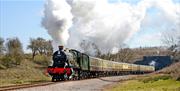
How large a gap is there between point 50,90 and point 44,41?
83633mm

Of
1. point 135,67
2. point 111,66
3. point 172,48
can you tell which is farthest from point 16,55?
point 172,48

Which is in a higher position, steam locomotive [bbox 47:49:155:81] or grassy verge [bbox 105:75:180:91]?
steam locomotive [bbox 47:49:155:81]

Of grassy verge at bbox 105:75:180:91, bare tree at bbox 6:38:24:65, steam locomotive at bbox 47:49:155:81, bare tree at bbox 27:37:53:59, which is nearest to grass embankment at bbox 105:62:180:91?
grassy verge at bbox 105:75:180:91

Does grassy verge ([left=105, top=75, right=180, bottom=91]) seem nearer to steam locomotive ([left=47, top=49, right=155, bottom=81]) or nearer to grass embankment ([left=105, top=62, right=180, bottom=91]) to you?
grass embankment ([left=105, top=62, right=180, bottom=91])

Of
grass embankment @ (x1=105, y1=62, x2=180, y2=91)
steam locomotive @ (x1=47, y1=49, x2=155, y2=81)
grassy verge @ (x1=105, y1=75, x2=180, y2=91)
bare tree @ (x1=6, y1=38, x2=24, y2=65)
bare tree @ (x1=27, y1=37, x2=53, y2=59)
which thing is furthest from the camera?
bare tree @ (x1=27, y1=37, x2=53, y2=59)

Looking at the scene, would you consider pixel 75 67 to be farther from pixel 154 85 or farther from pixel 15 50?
pixel 15 50

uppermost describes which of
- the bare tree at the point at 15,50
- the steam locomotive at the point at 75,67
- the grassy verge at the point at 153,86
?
the bare tree at the point at 15,50

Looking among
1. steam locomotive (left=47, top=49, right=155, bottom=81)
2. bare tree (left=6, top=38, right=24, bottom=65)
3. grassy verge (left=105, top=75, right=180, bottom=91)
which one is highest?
bare tree (left=6, top=38, right=24, bottom=65)

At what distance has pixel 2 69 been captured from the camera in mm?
67062

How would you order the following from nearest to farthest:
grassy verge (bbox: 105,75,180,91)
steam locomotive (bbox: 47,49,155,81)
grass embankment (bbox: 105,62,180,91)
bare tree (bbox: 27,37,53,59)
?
grassy verge (bbox: 105,75,180,91), grass embankment (bbox: 105,62,180,91), steam locomotive (bbox: 47,49,155,81), bare tree (bbox: 27,37,53,59)

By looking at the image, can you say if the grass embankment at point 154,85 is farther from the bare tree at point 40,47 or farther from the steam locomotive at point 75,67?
the bare tree at point 40,47

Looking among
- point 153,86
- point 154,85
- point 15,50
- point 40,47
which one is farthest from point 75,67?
point 40,47

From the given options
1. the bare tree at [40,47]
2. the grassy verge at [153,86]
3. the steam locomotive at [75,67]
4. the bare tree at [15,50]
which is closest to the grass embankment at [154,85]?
the grassy verge at [153,86]

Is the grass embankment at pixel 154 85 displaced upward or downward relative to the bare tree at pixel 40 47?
downward
